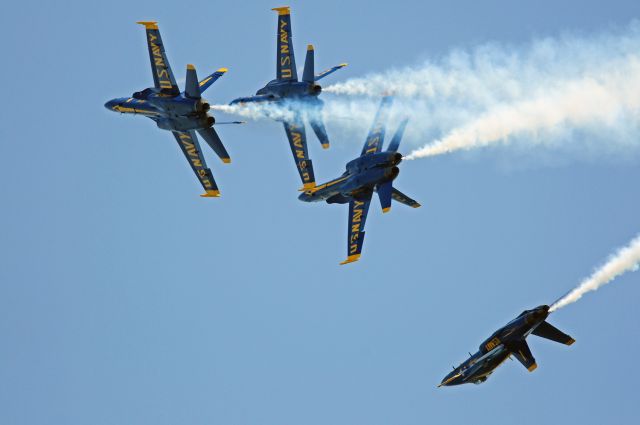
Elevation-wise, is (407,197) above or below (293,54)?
below

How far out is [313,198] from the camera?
87.9 meters

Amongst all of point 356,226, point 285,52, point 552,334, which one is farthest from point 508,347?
point 285,52

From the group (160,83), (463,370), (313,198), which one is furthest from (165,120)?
(463,370)

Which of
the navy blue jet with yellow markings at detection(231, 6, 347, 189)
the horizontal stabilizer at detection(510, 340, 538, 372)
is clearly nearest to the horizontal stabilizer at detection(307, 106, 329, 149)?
the navy blue jet with yellow markings at detection(231, 6, 347, 189)

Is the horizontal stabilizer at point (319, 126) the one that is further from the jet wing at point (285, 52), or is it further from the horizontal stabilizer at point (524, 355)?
the horizontal stabilizer at point (524, 355)

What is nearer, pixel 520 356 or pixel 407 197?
pixel 520 356

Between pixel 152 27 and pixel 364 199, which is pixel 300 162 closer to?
pixel 364 199

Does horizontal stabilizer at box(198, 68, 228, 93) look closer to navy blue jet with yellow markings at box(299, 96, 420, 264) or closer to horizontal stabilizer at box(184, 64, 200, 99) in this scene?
horizontal stabilizer at box(184, 64, 200, 99)

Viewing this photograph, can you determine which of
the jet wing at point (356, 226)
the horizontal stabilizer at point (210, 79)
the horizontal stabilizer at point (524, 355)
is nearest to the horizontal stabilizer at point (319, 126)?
the jet wing at point (356, 226)

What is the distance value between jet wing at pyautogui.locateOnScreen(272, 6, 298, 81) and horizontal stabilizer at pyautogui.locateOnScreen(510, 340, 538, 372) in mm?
15183

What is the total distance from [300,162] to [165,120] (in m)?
6.98

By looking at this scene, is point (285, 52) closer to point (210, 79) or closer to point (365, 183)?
point (210, 79)

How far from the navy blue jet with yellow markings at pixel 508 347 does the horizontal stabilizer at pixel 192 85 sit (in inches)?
637

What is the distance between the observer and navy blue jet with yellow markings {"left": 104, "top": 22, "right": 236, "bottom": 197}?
82.6m
